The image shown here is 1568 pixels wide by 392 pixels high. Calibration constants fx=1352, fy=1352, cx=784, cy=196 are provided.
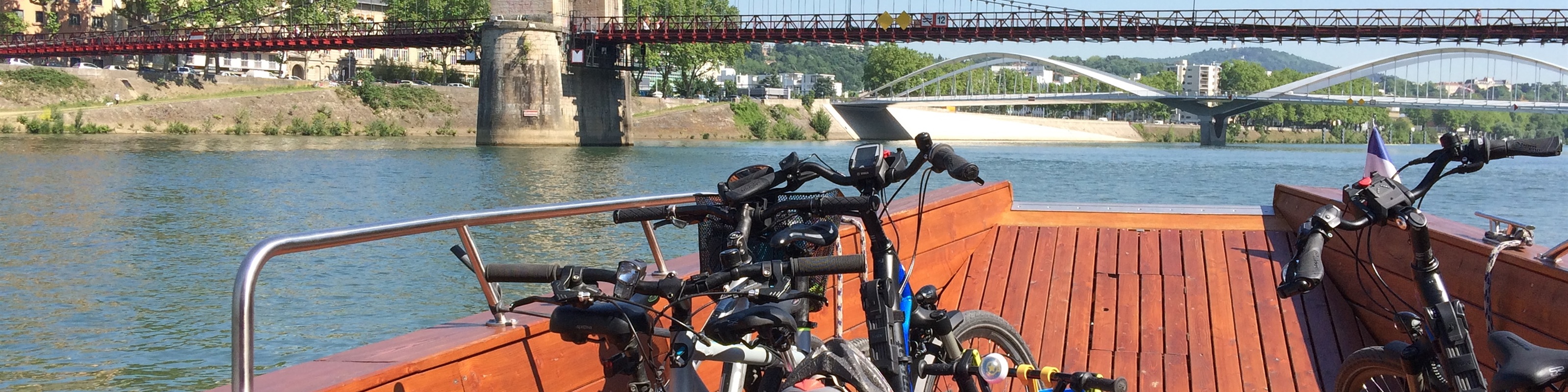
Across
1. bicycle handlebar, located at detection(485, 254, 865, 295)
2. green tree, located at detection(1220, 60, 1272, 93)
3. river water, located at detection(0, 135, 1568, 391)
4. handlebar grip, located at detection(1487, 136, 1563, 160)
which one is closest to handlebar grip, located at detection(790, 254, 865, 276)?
bicycle handlebar, located at detection(485, 254, 865, 295)

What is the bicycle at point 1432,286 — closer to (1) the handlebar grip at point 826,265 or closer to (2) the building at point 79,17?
(1) the handlebar grip at point 826,265

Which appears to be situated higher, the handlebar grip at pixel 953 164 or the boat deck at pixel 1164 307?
the handlebar grip at pixel 953 164

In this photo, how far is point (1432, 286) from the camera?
291cm

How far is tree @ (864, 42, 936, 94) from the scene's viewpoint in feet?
364

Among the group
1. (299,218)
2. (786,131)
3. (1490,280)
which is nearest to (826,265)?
(1490,280)

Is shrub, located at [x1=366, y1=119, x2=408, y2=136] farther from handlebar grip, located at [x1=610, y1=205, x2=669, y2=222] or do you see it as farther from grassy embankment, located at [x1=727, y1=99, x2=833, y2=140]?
handlebar grip, located at [x1=610, y1=205, x2=669, y2=222]

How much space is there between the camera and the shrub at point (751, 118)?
70.2 metres

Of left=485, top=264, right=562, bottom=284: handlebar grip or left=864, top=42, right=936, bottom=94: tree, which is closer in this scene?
left=485, top=264, right=562, bottom=284: handlebar grip

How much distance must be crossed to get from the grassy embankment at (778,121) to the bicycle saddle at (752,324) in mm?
64736

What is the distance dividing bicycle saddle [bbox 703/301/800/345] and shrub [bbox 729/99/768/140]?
222 feet

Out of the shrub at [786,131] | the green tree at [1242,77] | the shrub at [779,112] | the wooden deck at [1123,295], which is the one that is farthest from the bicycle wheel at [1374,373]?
the green tree at [1242,77]

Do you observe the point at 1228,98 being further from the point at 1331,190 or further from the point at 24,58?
the point at 1331,190

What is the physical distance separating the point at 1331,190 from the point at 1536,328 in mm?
2856

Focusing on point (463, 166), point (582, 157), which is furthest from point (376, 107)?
point (463, 166)
